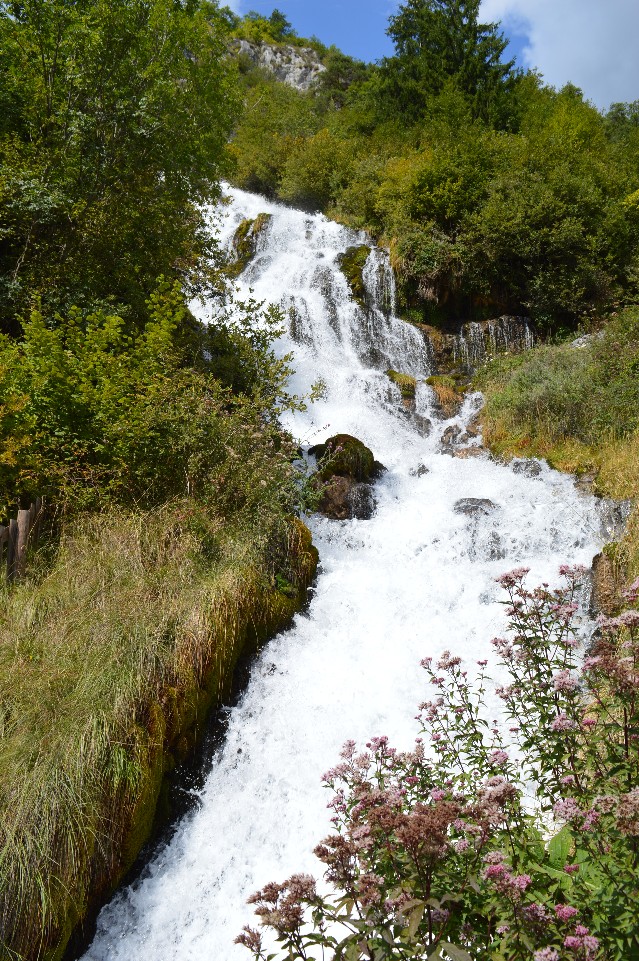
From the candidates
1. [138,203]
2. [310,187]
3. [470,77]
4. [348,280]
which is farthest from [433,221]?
[470,77]

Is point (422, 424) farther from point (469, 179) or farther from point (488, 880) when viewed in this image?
point (488, 880)

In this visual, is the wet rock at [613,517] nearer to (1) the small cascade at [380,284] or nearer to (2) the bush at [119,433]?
(2) the bush at [119,433]

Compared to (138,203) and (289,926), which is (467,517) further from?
(138,203)

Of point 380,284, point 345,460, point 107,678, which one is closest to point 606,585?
point 345,460

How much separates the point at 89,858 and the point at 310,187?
828 inches

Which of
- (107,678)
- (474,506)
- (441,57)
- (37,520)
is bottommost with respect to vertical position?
(107,678)

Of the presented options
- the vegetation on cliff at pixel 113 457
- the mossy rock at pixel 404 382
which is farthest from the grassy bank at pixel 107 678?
the mossy rock at pixel 404 382

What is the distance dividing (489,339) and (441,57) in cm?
1875

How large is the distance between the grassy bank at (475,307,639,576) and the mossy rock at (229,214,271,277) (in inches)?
332

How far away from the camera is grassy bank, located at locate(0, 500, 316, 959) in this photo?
317 centimetres

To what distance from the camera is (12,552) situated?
197 inches

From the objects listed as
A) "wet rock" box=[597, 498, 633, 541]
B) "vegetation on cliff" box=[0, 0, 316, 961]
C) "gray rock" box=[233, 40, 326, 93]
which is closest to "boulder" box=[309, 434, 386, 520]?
"vegetation on cliff" box=[0, 0, 316, 961]

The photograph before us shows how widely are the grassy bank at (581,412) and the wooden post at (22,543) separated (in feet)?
22.5

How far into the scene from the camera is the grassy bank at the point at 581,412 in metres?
8.11
